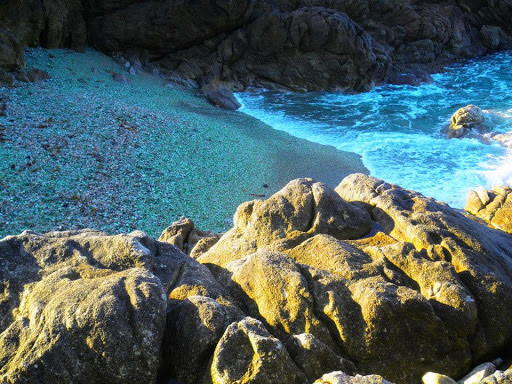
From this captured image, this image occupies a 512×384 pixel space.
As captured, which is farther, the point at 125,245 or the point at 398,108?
the point at 398,108

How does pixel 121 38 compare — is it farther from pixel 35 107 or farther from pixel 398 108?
pixel 398 108

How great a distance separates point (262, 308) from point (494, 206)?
11.6 meters

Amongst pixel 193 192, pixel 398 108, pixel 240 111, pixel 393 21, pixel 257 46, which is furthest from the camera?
pixel 393 21

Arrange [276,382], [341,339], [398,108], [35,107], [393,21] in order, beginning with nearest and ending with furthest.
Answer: [276,382] → [341,339] → [35,107] → [398,108] → [393,21]

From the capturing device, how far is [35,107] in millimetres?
21797

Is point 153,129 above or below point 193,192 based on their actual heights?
above

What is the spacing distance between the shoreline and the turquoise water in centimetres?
280

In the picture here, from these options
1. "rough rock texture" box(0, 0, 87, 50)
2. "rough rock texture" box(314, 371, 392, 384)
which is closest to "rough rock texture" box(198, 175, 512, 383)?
"rough rock texture" box(314, 371, 392, 384)

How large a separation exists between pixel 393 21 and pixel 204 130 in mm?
32487

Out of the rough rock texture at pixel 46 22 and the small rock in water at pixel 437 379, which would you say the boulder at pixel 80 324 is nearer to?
the small rock in water at pixel 437 379

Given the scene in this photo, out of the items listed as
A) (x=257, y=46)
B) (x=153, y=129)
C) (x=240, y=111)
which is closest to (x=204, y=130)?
(x=153, y=129)

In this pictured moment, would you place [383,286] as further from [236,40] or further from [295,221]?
[236,40]

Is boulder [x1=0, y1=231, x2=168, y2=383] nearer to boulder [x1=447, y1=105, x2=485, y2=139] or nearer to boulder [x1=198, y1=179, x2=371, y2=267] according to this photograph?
boulder [x1=198, y1=179, x2=371, y2=267]

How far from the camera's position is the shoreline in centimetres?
1602
